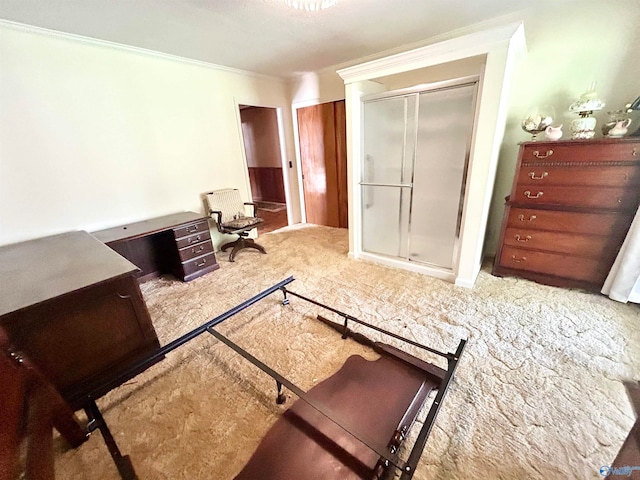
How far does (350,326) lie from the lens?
2027mm

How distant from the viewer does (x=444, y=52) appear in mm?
2045

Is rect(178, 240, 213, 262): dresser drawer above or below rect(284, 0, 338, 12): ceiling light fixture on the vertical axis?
below

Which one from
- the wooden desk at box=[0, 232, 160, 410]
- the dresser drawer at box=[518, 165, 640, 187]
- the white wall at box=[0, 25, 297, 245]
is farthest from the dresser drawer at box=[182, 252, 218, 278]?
the dresser drawer at box=[518, 165, 640, 187]

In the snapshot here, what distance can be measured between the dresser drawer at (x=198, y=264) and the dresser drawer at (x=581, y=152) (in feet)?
11.0

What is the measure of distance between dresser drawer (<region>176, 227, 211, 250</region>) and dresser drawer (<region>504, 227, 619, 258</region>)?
319cm

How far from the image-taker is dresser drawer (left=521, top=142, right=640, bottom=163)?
1.86m

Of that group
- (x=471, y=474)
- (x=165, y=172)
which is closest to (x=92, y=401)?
(x=471, y=474)

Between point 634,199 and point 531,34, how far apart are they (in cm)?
169

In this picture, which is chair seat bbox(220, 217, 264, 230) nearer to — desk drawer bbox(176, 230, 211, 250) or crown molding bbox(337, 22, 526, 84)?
desk drawer bbox(176, 230, 211, 250)

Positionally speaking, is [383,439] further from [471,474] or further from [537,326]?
[537,326]

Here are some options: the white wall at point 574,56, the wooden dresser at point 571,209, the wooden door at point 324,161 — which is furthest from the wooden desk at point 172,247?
the white wall at point 574,56

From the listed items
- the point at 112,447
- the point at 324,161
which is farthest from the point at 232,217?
the point at 112,447

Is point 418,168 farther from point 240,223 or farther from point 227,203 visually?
point 227,203

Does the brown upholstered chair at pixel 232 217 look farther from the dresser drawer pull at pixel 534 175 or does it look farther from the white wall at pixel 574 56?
the white wall at pixel 574 56
